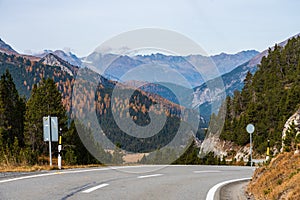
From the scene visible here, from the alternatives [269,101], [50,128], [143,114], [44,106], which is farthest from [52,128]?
[269,101]

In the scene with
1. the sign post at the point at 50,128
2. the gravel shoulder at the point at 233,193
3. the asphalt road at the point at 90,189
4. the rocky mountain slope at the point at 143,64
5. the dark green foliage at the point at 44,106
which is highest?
the dark green foliage at the point at 44,106

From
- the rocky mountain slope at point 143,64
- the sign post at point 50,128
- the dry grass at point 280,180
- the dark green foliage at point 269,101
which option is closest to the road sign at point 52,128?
the sign post at point 50,128

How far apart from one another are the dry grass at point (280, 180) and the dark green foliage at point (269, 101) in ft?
155

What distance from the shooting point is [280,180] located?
9.62 meters

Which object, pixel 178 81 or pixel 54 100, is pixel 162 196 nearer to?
pixel 178 81

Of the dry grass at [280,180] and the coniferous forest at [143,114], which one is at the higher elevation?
the coniferous forest at [143,114]

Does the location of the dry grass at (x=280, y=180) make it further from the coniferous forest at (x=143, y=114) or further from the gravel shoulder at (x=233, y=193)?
the coniferous forest at (x=143, y=114)

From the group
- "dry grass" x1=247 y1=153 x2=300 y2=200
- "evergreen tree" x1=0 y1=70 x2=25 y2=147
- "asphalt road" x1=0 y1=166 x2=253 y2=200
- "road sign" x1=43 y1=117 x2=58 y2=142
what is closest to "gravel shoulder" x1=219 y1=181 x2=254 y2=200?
"dry grass" x1=247 y1=153 x2=300 y2=200

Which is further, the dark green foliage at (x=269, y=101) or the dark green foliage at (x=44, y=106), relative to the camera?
the dark green foliage at (x=269, y=101)

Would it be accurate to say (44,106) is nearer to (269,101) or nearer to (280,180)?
(269,101)

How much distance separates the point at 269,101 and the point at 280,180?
228 feet

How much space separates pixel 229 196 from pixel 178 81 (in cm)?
679

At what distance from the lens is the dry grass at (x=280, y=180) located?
8.18m

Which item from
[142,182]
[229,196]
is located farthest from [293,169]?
[142,182]
